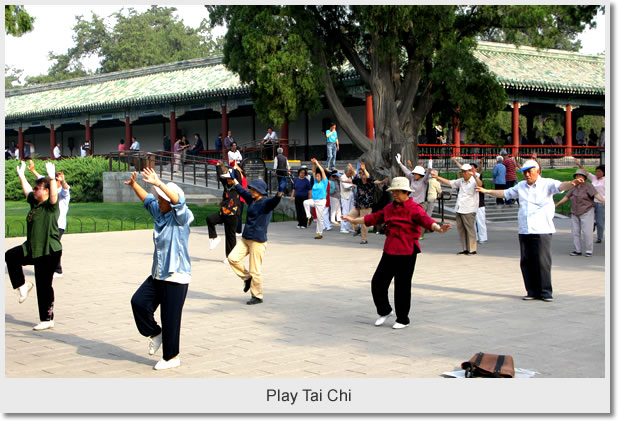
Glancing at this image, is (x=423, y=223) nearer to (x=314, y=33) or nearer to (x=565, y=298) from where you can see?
(x=565, y=298)

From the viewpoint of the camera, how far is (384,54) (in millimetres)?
21469

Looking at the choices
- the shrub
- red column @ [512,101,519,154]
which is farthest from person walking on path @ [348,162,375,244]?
the shrub

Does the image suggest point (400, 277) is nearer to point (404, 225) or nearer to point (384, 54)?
point (404, 225)

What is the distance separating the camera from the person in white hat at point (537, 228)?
33.5 feet

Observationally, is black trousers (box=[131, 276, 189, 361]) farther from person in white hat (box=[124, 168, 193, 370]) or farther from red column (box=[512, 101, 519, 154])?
red column (box=[512, 101, 519, 154])

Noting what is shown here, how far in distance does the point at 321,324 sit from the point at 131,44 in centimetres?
6223

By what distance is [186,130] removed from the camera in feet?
132

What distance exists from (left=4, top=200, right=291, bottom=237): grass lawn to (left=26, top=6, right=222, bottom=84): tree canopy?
42.4m

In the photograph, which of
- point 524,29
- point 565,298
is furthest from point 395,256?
point 524,29

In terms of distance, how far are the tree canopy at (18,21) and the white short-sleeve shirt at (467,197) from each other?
32.6 ft

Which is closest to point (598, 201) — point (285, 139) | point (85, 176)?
point (285, 139)

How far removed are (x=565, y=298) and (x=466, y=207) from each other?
5035 millimetres

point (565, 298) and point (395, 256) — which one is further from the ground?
point (395, 256)

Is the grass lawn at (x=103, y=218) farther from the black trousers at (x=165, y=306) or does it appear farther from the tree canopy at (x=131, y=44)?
the tree canopy at (x=131, y=44)
